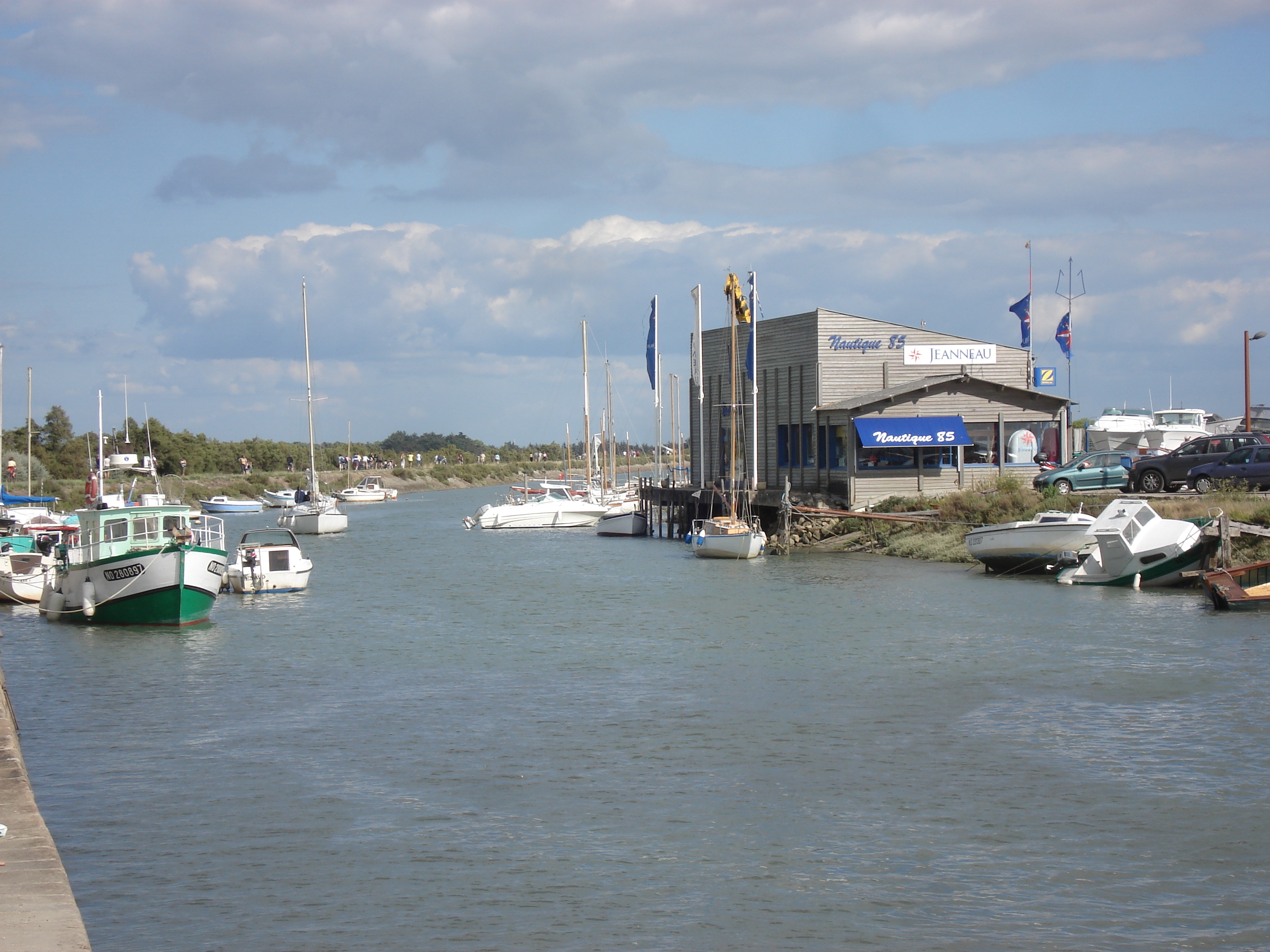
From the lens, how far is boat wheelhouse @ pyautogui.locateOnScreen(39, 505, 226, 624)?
93.5 feet

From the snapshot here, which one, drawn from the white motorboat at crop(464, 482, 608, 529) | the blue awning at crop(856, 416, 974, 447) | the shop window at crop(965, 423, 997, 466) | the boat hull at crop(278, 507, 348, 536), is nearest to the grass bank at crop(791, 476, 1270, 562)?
the blue awning at crop(856, 416, 974, 447)

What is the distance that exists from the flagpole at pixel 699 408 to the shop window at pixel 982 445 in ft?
37.5

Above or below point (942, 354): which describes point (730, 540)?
below

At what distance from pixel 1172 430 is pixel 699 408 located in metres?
22.1

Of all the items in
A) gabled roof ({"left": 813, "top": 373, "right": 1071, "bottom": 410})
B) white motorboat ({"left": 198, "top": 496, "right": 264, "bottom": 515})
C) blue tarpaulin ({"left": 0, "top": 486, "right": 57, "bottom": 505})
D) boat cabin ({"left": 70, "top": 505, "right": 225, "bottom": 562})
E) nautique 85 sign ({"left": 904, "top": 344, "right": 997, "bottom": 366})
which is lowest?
white motorboat ({"left": 198, "top": 496, "right": 264, "bottom": 515})

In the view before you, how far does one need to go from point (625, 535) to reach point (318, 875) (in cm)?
5184

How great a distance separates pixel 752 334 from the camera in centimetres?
5078

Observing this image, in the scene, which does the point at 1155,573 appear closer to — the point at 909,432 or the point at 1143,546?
the point at 1143,546

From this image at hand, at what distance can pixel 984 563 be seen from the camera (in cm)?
3800

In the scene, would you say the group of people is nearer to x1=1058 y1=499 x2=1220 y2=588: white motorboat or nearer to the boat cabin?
the boat cabin

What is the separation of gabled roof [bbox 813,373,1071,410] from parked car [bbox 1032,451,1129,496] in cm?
608

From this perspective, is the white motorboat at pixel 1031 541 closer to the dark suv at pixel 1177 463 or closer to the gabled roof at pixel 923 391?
the dark suv at pixel 1177 463

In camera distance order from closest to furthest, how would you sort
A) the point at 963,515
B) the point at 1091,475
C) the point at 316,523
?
the point at 1091,475 < the point at 963,515 < the point at 316,523

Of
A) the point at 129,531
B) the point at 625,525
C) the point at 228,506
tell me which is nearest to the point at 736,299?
the point at 625,525
